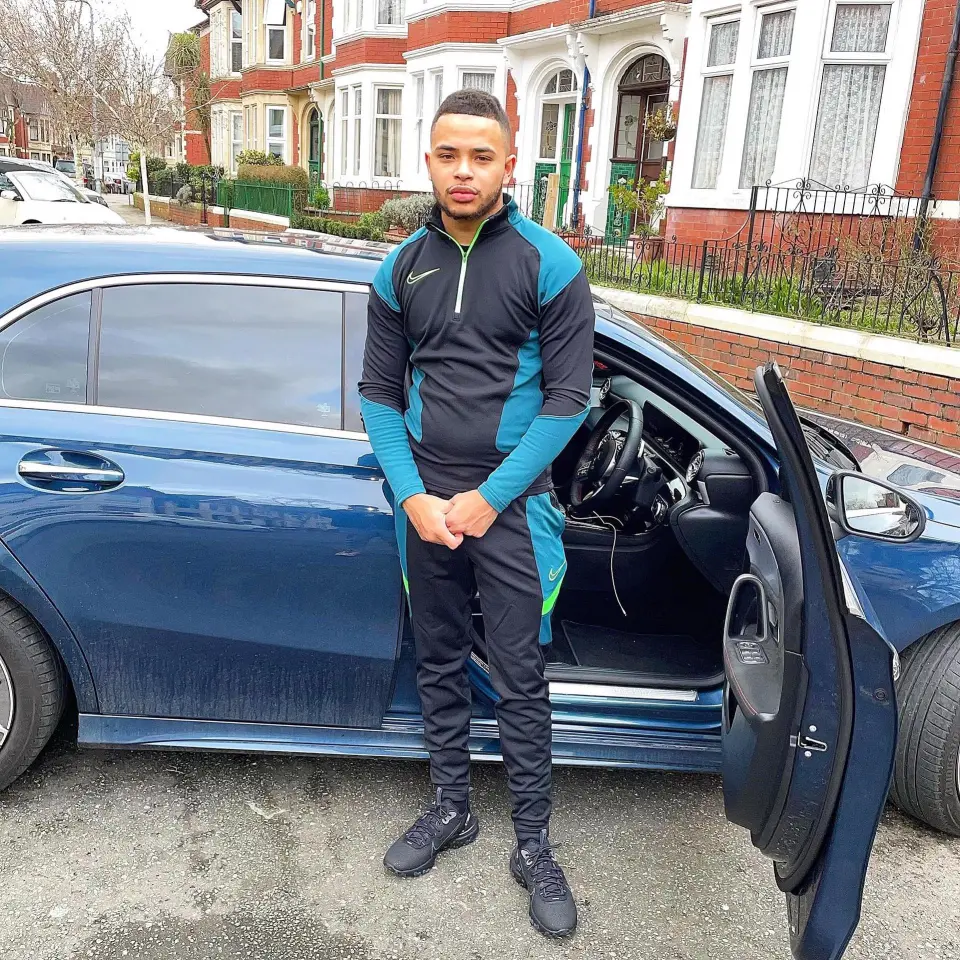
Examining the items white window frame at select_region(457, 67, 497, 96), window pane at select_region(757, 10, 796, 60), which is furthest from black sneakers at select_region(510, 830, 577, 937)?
white window frame at select_region(457, 67, 497, 96)

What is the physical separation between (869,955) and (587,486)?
176 cm

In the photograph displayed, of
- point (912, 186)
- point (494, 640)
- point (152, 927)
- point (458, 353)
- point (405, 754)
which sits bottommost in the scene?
point (152, 927)

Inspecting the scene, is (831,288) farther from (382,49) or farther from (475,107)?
(382,49)

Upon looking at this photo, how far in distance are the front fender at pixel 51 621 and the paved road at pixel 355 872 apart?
1.40 feet

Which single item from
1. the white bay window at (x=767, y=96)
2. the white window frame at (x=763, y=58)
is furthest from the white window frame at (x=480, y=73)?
the white bay window at (x=767, y=96)

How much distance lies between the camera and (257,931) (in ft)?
7.85

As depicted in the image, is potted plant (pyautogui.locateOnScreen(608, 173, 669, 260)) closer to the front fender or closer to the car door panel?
the car door panel

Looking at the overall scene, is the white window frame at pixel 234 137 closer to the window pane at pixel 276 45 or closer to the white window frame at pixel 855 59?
the window pane at pixel 276 45

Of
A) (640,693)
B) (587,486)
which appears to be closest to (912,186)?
(587,486)

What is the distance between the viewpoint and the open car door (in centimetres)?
186

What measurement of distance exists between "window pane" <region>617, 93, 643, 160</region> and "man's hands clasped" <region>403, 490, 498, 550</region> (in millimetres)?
15162

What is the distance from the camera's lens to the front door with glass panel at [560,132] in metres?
17.3

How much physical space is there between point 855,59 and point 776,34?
3.85 feet

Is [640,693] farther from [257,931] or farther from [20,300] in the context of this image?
[20,300]
